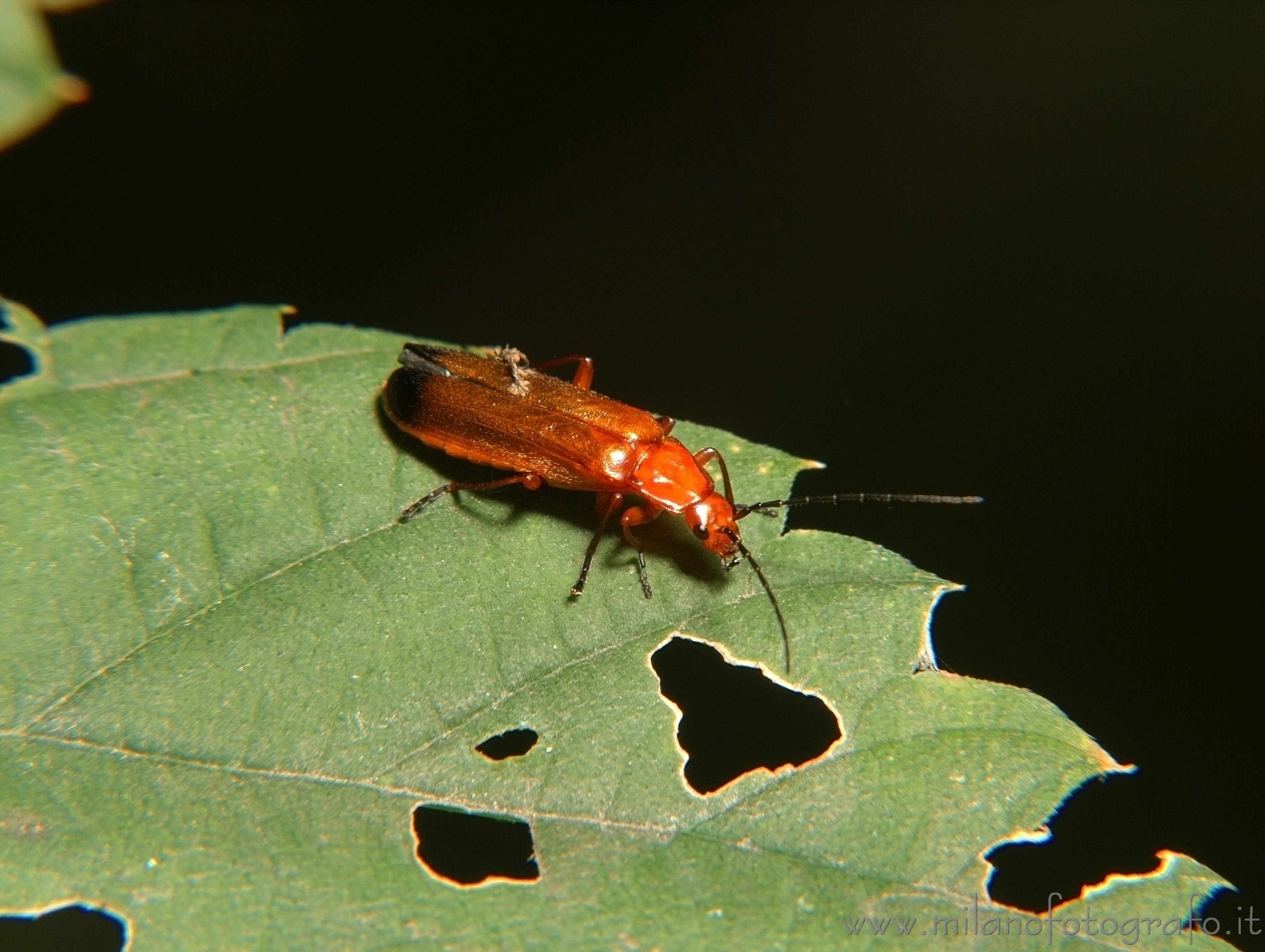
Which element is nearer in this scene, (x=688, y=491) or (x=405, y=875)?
(x=405, y=875)

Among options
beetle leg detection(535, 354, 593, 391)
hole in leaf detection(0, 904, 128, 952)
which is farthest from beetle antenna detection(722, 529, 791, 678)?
hole in leaf detection(0, 904, 128, 952)

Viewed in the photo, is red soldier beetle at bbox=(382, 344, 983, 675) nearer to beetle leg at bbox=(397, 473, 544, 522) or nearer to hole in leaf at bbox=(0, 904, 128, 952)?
beetle leg at bbox=(397, 473, 544, 522)

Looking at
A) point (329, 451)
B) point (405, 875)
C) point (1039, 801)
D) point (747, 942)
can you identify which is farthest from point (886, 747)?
point (329, 451)

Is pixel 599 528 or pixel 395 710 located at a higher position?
pixel 599 528

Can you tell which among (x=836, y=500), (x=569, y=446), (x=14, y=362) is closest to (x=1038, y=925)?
(x=836, y=500)

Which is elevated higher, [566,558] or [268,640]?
[566,558]

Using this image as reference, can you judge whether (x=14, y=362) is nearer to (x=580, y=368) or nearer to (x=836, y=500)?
(x=580, y=368)

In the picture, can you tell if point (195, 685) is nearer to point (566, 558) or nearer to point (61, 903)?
point (61, 903)
